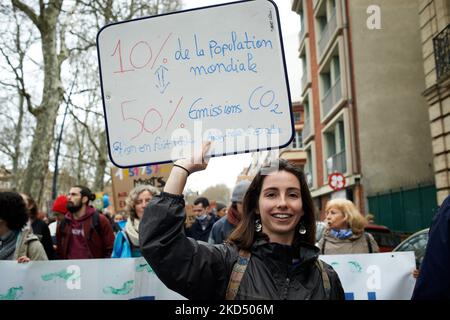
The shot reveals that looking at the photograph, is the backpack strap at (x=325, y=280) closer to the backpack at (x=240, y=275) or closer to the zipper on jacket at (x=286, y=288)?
the backpack at (x=240, y=275)

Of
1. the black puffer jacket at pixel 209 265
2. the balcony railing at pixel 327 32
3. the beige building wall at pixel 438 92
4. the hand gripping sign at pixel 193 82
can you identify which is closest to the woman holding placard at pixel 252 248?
the black puffer jacket at pixel 209 265

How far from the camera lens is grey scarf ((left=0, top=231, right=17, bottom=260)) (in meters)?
3.50

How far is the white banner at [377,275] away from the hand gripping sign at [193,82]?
211 cm

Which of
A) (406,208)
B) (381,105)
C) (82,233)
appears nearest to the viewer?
(82,233)

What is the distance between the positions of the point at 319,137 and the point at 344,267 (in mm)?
23899

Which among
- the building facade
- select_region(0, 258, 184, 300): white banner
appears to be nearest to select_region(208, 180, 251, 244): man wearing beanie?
select_region(0, 258, 184, 300): white banner

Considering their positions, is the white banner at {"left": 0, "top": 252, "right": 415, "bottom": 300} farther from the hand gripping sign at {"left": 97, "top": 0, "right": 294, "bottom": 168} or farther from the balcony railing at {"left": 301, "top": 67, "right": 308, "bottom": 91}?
the balcony railing at {"left": 301, "top": 67, "right": 308, "bottom": 91}

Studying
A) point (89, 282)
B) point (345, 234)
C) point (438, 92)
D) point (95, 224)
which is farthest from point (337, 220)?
point (438, 92)

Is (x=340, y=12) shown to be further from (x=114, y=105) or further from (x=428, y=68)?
(x=114, y=105)

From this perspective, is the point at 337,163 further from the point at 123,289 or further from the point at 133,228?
the point at 123,289

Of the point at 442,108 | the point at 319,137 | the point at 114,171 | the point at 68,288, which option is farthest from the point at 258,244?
the point at 319,137

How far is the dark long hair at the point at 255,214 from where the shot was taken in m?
2.03

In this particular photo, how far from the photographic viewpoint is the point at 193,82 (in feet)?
7.56

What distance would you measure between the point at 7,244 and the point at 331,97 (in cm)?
2202
